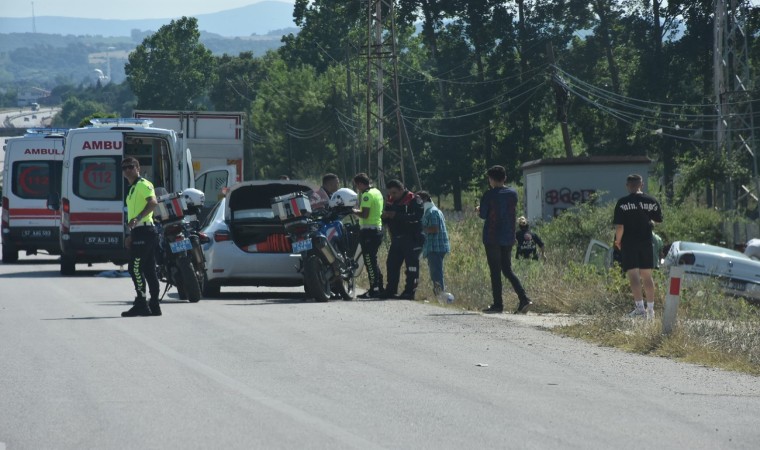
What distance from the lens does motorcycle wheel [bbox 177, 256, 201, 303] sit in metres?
17.1

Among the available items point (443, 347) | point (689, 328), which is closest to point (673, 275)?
point (689, 328)

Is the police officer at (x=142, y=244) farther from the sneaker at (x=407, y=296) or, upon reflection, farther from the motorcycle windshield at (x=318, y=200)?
the sneaker at (x=407, y=296)

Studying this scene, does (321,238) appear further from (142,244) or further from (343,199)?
(142,244)

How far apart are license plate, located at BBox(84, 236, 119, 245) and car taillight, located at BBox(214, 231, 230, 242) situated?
20.9 feet

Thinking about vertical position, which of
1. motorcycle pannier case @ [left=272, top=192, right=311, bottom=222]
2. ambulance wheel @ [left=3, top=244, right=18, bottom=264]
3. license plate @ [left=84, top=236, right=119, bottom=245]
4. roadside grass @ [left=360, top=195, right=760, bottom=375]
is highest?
motorcycle pannier case @ [left=272, top=192, right=311, bottom=222]

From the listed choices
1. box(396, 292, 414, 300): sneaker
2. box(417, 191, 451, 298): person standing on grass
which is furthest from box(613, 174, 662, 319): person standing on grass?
box(396, 292, 414, 300): sneaker

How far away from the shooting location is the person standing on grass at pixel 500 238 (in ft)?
52.8

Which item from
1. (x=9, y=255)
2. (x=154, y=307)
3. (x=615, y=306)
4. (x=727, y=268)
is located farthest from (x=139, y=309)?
(x=9, y=255)

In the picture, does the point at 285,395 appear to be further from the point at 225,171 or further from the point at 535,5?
the point at 535,5

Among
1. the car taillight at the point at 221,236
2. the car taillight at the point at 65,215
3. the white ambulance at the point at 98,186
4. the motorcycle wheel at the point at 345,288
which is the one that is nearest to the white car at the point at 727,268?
the motorcycle wheel at the point at 345,288

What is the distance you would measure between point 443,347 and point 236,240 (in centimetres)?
667

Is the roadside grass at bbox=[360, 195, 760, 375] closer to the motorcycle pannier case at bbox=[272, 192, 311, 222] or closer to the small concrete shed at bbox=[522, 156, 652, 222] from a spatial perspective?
the motorcycle pannier case at bbox=[272, 192, 311, 222]

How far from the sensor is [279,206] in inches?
681

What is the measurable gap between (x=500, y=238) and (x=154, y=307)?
4.17m
